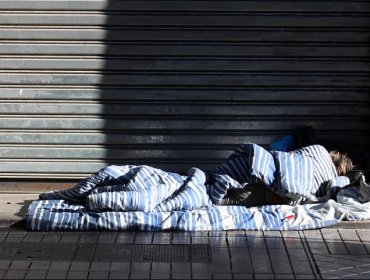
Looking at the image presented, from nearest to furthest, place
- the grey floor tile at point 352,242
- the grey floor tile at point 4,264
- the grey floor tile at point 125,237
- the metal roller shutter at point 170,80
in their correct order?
the grey floor tile at point 4,264
the grey floor tile at point 352,242
the grey floor tile at point 125,237
the metal roller shutter at point 170,80

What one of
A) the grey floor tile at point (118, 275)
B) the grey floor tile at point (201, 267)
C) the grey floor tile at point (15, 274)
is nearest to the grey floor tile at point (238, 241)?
the grey floor tile at point (201, 267)

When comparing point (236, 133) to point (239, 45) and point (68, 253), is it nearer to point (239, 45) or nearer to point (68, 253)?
point (239, 45)

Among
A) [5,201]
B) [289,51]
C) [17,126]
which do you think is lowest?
[5,201]

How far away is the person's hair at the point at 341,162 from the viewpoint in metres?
7.64

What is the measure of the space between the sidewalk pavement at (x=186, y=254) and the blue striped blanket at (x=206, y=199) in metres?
0.09

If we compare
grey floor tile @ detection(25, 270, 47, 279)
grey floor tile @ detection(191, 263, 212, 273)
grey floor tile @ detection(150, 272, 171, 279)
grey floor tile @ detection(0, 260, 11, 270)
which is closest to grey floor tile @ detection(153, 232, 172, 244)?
grey floor tile @ detection(191, 263, 212, 273)

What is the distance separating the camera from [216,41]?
7.81m

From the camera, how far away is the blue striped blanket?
6828 millimetres

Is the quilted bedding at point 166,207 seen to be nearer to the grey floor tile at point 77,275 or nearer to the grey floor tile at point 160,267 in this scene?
the grey floor tile at point 160,267

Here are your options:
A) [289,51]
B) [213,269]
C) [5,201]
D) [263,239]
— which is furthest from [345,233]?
[5,201]

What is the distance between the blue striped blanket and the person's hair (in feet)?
0.37

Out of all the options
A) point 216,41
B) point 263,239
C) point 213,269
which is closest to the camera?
point 213,269

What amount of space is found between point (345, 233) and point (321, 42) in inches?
77.3

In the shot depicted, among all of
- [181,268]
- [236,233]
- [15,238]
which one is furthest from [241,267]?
[15,238]
